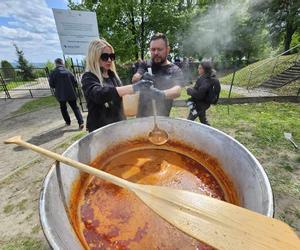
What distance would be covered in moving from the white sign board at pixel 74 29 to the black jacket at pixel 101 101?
409 centimetres

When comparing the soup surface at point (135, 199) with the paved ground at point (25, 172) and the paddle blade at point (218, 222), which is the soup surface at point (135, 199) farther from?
the paved ground at point (25, 172)

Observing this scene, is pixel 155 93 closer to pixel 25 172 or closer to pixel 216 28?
pixel 25 172

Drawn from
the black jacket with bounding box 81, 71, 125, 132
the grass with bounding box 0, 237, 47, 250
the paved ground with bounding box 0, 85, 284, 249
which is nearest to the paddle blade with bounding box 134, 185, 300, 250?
the black jacket with bounding box 81, 71, 125, 132

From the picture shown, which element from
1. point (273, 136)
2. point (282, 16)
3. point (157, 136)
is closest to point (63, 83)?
point (157, 136)

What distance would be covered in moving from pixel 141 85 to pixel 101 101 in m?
0.44

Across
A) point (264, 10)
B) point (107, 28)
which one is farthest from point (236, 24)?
point (107, 28)

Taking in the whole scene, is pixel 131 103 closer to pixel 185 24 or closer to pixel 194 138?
pixel 194 138

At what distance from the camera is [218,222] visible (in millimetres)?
1161

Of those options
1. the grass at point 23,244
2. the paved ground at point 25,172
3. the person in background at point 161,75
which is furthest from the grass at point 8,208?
the person in background at point 161,75

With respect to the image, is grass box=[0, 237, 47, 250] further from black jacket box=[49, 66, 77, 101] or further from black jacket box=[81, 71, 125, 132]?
black jacket box=[49, 66, 77, 101]

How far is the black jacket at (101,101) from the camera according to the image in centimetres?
194

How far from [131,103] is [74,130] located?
3.87m

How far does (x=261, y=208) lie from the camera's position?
3.59 ft

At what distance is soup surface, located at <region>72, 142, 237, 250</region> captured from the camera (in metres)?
1.25
